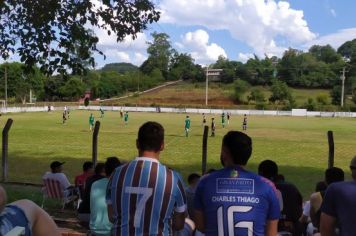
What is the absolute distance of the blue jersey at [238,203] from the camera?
3477 mm

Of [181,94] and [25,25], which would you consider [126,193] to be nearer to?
[25,25]

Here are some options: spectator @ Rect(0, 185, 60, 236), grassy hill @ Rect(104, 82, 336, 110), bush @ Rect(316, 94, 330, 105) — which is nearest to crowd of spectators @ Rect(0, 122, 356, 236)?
spectator @ Rect(0, 185, 60, 236)

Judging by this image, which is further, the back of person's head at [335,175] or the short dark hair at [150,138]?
the back of person's head at [335,175]

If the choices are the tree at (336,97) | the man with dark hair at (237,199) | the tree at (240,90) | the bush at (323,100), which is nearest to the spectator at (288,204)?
the man with dark hair at (237,199)

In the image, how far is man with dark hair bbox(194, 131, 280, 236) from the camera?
3479mm

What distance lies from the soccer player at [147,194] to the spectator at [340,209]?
1.20 meters

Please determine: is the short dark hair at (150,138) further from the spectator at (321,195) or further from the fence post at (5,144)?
the fence post at (5,144)

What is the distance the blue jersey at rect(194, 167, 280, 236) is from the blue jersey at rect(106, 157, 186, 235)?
256 mm

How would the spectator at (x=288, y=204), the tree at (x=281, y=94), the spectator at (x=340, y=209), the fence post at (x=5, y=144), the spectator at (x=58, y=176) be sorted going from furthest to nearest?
the tree at (x=281, y=94) < the fence post at (x=5, y=144) < the spectator at (x=58, y=176) < the spectator at (x=288, y=204) < the spectator at (x=340, y=209)

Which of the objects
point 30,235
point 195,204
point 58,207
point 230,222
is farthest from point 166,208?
point 58,207

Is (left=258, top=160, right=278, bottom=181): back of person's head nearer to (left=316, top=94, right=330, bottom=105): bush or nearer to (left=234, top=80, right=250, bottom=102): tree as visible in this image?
(left=316, top=94, right=330, bottom=105): bush

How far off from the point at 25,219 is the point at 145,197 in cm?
117

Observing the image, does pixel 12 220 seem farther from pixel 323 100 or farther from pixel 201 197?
pixel 323 100

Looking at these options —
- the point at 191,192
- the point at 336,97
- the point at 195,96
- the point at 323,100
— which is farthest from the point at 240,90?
the point at 191,192
